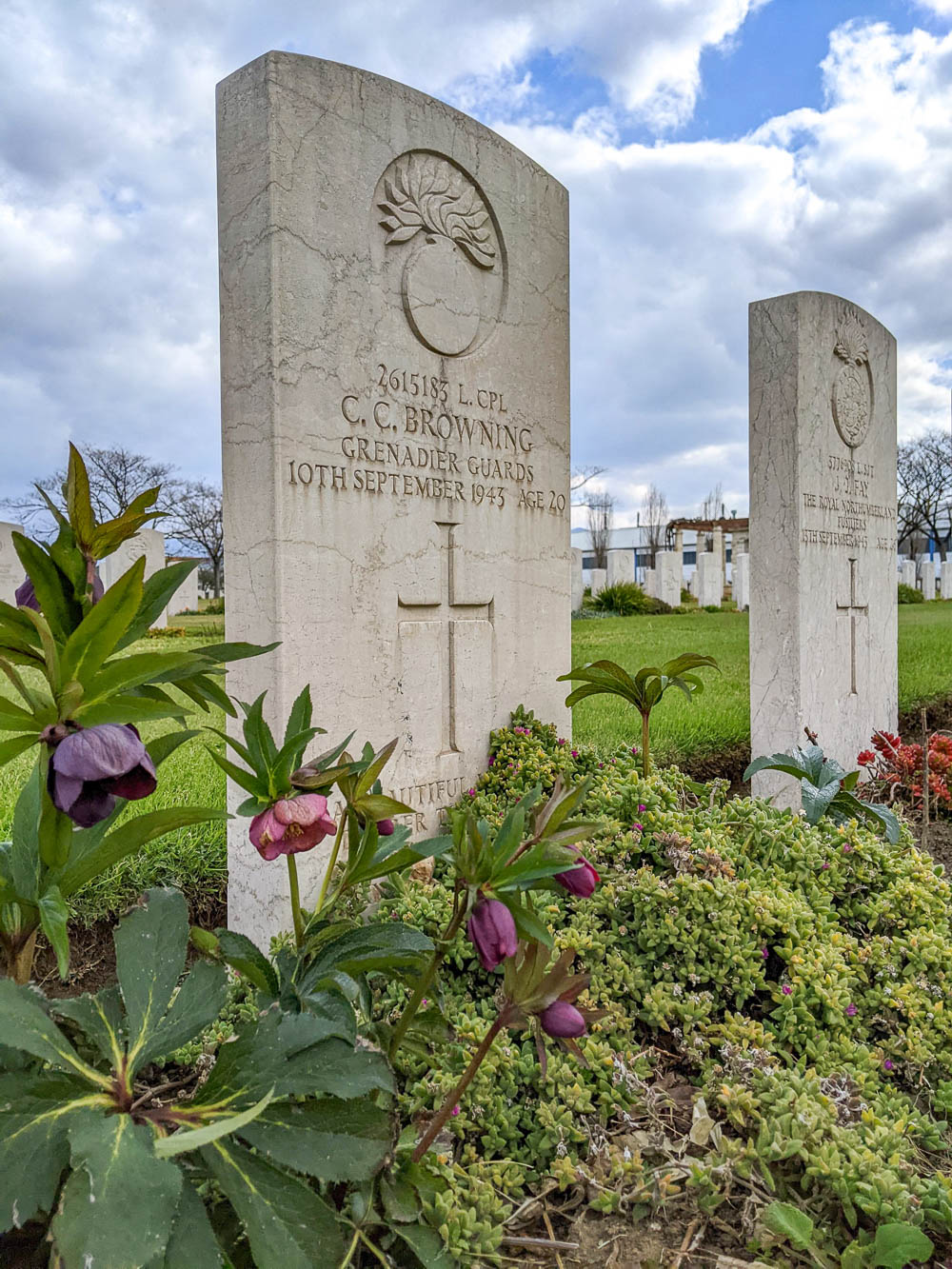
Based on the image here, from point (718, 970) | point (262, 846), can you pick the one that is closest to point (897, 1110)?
point (718, 970)

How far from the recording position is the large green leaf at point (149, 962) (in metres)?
1.05

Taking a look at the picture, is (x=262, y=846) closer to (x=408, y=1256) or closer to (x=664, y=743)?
(x=408, y=1256)

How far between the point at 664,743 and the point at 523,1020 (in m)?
4.09

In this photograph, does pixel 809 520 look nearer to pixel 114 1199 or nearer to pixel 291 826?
pixel 291 826

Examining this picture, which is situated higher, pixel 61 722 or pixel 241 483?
pixel 241 483

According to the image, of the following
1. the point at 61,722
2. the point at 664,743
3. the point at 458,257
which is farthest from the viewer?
the point at 664,743

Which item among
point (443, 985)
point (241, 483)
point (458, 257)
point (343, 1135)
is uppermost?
point (458, 257)

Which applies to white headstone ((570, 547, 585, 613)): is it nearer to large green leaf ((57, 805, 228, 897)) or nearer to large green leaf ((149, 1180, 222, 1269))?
large green leaf ((57, 805, 228, 897))

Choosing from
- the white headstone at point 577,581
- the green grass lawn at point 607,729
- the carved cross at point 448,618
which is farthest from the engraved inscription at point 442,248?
the white headstone at point 577,581

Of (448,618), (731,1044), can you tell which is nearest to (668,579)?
(448,618)

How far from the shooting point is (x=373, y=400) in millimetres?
2906

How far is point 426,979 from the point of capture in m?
1.22

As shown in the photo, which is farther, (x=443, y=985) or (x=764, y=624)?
(x=764, y=624)

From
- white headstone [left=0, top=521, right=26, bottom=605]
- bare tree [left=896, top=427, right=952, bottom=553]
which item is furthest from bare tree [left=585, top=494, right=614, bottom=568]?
white headstone [left=0, top=521, right=26, bottom=605]
